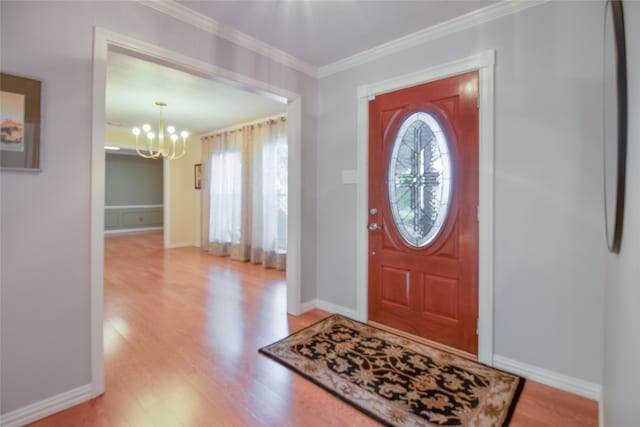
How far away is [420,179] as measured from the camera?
2502mm

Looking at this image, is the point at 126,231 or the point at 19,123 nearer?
the point at 19,123

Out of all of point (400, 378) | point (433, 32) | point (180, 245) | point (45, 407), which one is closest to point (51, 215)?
point (45, 407)

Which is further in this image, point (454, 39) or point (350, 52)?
point (350, 52)

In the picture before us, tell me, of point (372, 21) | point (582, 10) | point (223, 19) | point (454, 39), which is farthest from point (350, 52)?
point (582, 10)

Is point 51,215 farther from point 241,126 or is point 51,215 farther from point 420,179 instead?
point 241,126

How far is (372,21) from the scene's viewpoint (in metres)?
2.31

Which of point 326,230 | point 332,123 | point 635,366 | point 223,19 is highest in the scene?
point 223,19

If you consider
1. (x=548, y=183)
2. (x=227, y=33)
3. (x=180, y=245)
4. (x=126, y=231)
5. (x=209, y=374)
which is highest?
(x=227, y=33)

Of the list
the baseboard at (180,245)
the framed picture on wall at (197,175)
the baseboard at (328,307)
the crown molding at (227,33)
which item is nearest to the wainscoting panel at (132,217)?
the baseboard at (180,245)

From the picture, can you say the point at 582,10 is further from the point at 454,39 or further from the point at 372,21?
the point at 372,21

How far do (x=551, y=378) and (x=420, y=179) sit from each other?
1.61 m

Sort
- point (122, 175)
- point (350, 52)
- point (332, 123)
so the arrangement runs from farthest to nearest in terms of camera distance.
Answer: point (122, 175), point (332, 123), point (350, 52)

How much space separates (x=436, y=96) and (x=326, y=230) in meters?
1.63

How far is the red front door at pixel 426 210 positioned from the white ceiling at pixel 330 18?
18.6 inches
